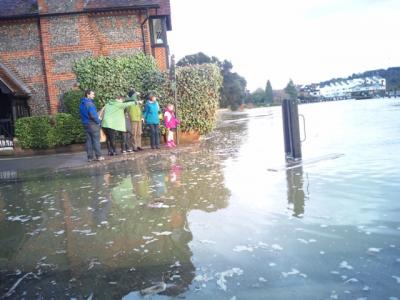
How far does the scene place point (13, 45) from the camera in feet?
61.1

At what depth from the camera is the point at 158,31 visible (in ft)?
67.4

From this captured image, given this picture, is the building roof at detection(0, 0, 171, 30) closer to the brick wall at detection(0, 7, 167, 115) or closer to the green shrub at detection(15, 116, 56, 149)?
the brick wall at detection(0, 7, 167, 115)

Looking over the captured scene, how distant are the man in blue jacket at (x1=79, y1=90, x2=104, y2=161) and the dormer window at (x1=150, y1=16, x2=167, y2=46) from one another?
9.96 m

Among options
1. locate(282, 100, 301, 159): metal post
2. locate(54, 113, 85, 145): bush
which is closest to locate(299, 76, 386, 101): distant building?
locate(54, 113, 85, 145): bush

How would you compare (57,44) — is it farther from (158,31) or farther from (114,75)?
(158,31)

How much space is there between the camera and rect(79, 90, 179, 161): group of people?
10789 millimetres

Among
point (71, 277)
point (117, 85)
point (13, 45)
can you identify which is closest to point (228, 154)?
point (117, 85)

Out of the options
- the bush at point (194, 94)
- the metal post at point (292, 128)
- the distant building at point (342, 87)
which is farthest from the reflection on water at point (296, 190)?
the distant building at point (342, 87)

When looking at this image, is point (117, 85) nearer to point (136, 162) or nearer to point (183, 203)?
point (136, 162)

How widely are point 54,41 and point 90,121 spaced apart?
9219 millimetres

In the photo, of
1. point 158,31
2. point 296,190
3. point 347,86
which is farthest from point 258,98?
point 296,190

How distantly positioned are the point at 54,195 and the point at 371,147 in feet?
23.8

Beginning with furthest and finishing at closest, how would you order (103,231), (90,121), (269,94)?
1. (269,94)
2. (90,121)
3. (103,231)

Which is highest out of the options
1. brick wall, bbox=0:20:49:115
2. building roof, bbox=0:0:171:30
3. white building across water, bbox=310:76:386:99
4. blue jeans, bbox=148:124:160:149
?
white building across water, bbox=310:76:386:99
